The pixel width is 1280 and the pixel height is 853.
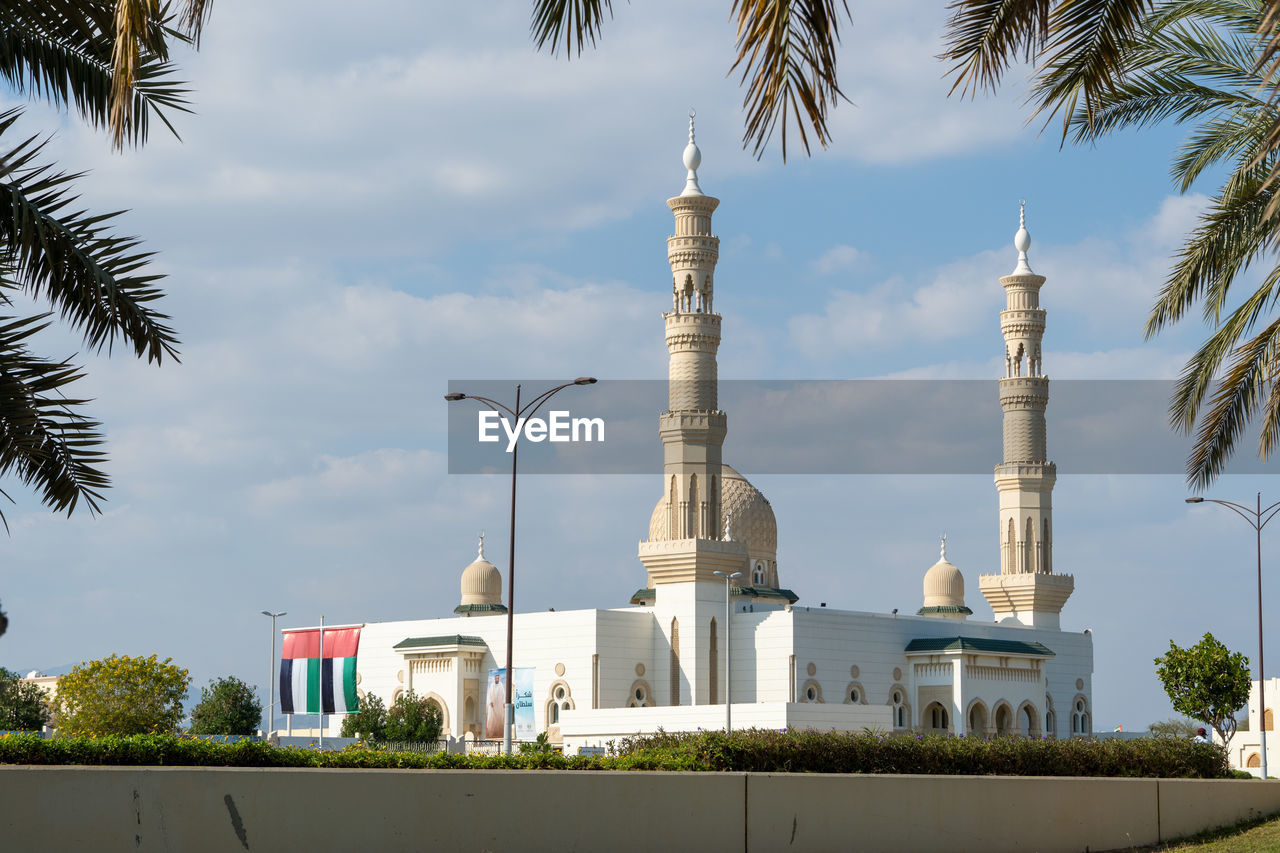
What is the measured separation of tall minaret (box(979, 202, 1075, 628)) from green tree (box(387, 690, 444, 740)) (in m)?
28.2

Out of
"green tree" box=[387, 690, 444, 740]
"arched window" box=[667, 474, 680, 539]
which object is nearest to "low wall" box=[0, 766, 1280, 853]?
"green tree" box=[387, 690, 444, 740]

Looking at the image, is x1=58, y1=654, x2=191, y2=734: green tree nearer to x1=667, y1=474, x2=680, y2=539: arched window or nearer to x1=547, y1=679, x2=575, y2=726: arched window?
x1=547, y1=679, x2=575, y2=726: arched window

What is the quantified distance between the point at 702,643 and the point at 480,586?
14.8m

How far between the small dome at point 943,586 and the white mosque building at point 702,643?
3.91 meters

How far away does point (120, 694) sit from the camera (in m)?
58.7

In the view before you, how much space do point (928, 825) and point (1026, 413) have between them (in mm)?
59965

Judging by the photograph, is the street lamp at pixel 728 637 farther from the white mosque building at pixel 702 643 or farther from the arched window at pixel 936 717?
the arched window at pixel 936 717

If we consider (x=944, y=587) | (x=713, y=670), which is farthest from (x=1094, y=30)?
(x=944, y=587)

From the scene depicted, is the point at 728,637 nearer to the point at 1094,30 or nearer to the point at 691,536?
the point at 691,536

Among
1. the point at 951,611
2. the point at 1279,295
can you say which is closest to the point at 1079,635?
the point at 951,611

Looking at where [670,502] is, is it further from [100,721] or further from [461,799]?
[461,799]

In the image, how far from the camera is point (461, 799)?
13.5 m

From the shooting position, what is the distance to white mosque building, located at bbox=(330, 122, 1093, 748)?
213ft

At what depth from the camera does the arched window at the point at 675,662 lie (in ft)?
215
